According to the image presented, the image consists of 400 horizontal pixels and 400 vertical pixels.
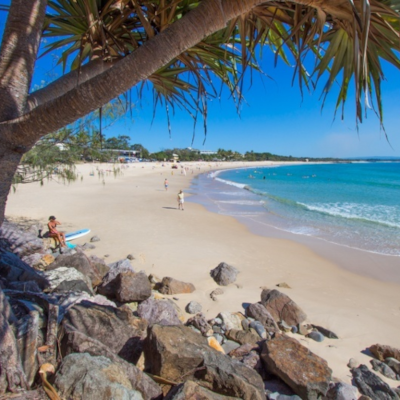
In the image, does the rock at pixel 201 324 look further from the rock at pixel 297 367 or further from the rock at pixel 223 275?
the rock at pixel 223 275

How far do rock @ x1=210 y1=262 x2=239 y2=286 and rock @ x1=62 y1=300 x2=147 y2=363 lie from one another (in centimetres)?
298

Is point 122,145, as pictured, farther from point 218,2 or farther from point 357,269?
point 357,269

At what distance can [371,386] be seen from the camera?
298cm

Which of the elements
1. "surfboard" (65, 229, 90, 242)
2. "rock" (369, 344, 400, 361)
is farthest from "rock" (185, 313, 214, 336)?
"surfboard" (65, 229, 90, 242)

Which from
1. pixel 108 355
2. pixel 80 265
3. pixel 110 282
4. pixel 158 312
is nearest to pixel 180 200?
pixel 80 265

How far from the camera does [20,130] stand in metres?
1.47

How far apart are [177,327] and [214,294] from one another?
2501mm

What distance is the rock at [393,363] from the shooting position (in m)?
3.38

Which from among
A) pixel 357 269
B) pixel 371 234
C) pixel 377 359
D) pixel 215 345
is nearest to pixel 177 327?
pixel 215 345

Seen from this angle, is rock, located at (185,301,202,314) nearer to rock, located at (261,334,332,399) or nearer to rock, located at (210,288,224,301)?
rock, located at (210,288,224,301)

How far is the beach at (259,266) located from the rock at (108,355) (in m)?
2.31

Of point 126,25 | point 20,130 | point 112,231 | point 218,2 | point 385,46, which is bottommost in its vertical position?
point 112,231

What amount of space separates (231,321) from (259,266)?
3277 millimetres

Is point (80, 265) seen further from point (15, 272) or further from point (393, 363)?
point (393, 363)
